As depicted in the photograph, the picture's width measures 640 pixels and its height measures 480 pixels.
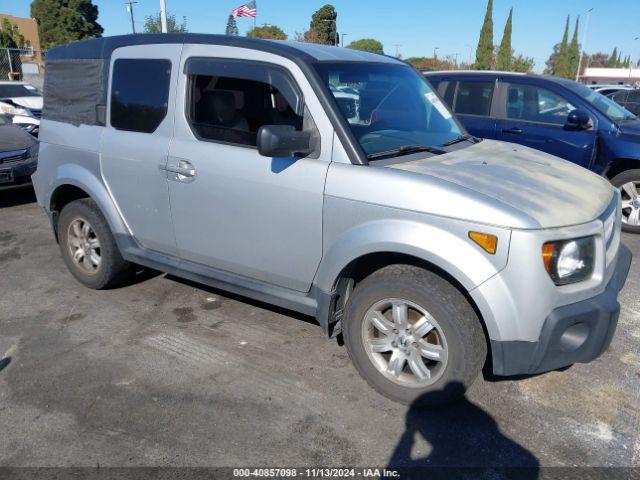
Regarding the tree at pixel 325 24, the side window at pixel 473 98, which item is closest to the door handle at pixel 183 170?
the side window at pixel 473 98

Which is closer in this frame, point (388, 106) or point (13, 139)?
point (388, 106)

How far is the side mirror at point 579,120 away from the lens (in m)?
6.14

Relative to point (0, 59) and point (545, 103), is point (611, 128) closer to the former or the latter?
point (545, 103)

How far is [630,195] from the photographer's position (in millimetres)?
6305

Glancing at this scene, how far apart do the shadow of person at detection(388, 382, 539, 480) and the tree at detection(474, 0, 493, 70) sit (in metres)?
56.9

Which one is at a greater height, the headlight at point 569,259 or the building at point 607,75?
the building at point 607,75

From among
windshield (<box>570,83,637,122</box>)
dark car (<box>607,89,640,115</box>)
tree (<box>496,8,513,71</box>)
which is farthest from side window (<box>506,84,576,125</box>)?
tree (<box>496,8,513,71</box>)

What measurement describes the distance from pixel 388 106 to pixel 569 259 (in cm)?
154

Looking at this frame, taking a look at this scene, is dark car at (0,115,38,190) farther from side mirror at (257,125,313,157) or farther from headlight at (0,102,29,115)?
headlight at (0,102,29,115)

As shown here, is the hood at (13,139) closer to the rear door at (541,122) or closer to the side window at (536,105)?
the rear door at (541,122)

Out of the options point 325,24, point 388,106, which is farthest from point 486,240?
point 325,24

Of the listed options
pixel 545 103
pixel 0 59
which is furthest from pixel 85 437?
pixel 0 59

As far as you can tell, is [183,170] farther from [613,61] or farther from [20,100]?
[613,61]

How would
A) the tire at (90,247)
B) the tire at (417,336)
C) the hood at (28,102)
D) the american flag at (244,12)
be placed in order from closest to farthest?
the tire at (417,336)
the tire at (90,247)
the hood at (28,102)
the american flag at (244,12)
